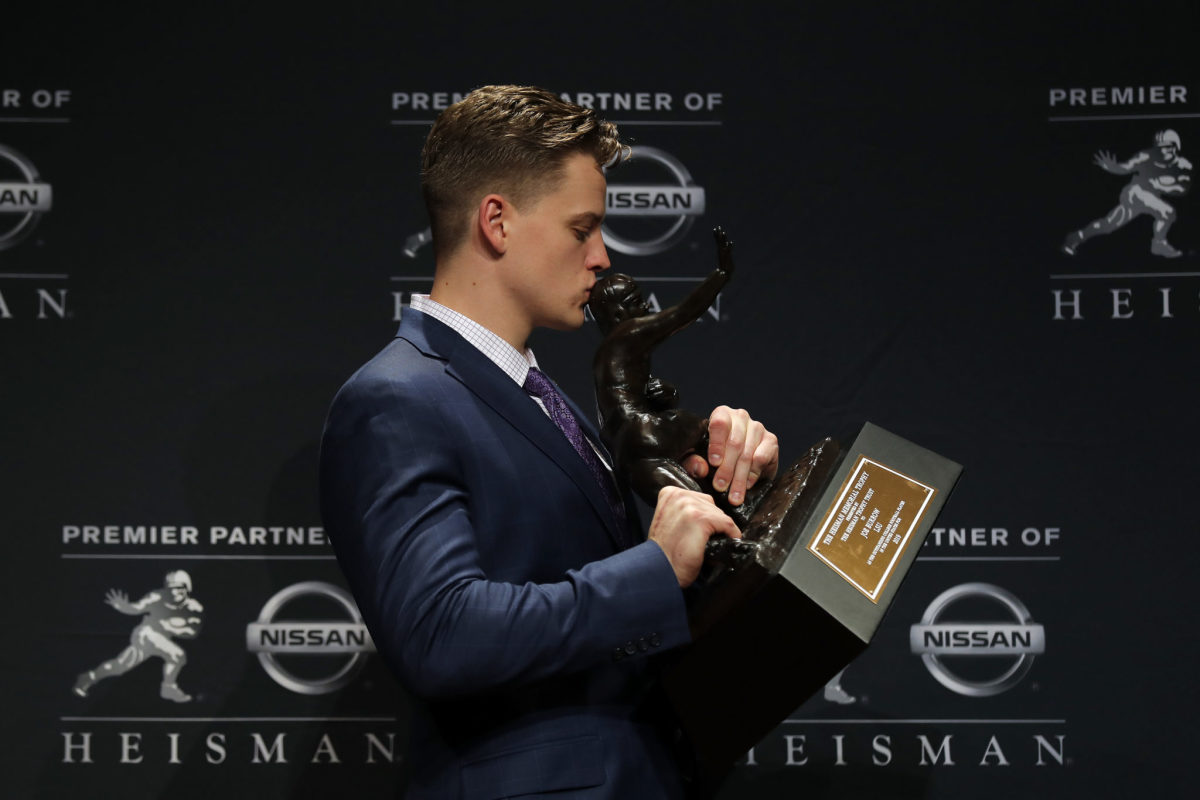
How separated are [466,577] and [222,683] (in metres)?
1.38

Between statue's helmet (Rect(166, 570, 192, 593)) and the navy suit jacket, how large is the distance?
115 centimetres

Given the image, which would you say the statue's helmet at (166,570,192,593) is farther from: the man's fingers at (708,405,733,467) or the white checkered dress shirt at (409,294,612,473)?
the man's fingers at (708,405,733,467)

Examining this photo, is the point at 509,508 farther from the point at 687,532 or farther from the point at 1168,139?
the point at 1168,139

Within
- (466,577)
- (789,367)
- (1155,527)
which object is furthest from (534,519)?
(1155,527)

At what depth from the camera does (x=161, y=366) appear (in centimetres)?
246

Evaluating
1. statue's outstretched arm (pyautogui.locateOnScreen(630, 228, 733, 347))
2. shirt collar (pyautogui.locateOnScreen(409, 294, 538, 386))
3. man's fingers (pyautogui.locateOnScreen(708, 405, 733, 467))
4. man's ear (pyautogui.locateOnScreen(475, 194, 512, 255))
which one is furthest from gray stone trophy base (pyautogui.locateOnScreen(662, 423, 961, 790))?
man's ear (pyautogui.locateOnScreen(475, 194, 512, 255))

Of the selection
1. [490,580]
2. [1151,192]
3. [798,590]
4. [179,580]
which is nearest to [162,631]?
[179,580]

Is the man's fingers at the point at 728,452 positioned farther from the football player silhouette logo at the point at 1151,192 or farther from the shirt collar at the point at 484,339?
the football player silhouette logo at the point at 1151,192

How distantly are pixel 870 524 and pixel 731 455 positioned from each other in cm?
23

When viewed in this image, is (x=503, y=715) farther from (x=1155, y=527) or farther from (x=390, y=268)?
(x=1155, y=527)

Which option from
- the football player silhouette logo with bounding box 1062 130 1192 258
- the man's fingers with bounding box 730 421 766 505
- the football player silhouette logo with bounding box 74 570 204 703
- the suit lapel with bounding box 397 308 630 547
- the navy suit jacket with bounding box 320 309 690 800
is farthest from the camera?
the football player silhouette logo with bounding box 1062 130 1192 258

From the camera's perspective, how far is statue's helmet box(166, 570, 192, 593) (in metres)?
2.41

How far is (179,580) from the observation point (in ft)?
7.89

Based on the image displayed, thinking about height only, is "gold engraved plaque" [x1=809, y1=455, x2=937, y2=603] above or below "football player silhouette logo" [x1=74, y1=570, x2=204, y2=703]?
above
